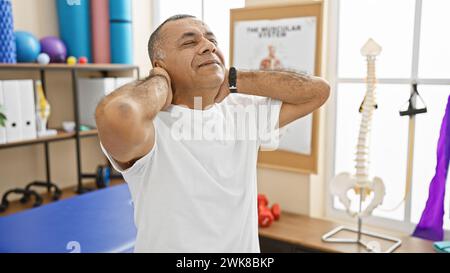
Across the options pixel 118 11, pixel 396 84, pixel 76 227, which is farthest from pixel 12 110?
pixel 396 84

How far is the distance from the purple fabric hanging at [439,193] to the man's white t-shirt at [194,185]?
5.26ft

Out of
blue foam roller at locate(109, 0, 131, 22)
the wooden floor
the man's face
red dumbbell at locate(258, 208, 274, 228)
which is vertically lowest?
red dumbbell at locate(258, 208, 274, 228)

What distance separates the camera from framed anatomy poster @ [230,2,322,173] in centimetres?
250

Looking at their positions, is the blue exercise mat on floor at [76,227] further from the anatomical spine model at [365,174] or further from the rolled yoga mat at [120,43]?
the anatomical spine model at [365,174]

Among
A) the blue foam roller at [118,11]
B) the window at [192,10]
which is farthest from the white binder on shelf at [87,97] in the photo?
the window at [192,10]

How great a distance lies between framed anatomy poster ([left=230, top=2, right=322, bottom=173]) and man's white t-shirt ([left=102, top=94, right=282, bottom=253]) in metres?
1.69

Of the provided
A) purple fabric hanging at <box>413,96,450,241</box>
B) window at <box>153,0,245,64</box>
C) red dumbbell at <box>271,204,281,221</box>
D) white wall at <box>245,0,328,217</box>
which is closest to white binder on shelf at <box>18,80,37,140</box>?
white wall at <box>245,0,328,217</box>

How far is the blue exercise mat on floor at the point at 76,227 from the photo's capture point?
1563 millimetres

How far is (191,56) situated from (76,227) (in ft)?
4.29

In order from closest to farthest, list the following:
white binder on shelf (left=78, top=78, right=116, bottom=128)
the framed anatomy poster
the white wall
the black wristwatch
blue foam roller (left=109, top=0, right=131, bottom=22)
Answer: the black wristwatch
blue foam roller (left=109, top=0, right=131, bottom=22)
the framed anatomy poster
the white wall
white binder on shelf (left=78, top=78, right=116, bottom=128)

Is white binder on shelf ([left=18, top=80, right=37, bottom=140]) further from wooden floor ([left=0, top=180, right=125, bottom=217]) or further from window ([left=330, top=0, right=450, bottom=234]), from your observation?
window ([left=330, top=0, right=450, bottom=234])

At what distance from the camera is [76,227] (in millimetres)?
1778

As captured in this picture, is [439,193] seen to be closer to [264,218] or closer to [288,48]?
[264,218]

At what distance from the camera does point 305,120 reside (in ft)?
8.62
